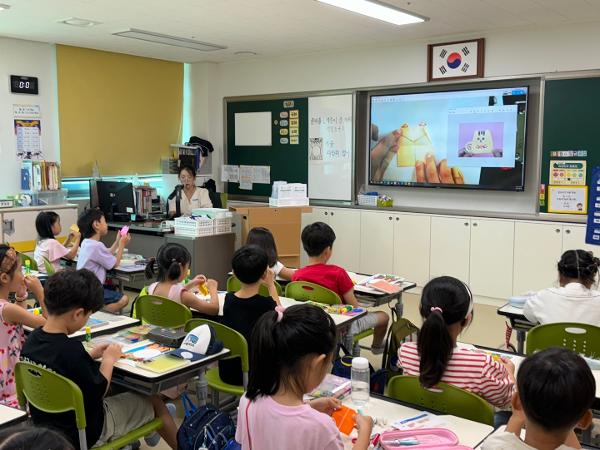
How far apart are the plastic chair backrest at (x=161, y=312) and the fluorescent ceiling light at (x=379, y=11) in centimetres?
277

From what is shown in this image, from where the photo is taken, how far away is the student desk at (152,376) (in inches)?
96.6

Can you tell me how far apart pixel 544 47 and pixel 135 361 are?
497 cm

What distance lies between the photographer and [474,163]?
247 inches

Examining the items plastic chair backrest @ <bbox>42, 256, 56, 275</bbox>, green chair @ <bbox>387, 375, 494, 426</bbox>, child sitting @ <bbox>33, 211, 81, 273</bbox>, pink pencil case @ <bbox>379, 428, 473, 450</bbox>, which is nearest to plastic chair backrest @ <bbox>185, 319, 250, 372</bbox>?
green chair @ <bbox>387, 375, 494, 426</bbox>

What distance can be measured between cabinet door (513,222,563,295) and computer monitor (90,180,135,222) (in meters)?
4.28

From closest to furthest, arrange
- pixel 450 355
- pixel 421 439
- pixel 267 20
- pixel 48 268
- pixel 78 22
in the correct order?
pixel 421 439 < pixel 450 355 < pixel 48 268 < pixel 267 20 < pixel 78 22

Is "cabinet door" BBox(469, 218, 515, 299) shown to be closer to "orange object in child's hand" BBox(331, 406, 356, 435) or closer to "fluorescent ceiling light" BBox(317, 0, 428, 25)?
"fluorescent ceiling light" BBox(317, 0, 428, 25)

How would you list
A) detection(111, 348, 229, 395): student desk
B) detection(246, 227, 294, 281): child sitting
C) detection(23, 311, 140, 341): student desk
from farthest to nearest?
detection(246, 227, 294, 281): child sitting, detection(23, 311, 140, 341): student desk, detection(111, 348, 229, 395): student desk

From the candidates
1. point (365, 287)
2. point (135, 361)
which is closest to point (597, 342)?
point (365, 287)

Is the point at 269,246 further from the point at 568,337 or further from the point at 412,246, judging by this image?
the point at 412,246

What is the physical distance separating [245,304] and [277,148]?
16.3 feet

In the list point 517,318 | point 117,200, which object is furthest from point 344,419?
point 117,200

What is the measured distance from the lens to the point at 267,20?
5.51 metres

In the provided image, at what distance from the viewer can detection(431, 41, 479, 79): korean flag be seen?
608 cm
